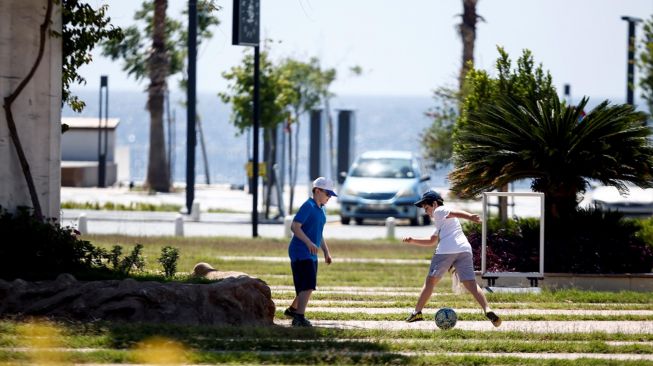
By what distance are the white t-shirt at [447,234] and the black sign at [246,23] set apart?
48.8ft

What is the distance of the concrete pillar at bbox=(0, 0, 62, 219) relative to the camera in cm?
1650

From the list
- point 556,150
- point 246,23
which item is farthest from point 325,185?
point 246,23

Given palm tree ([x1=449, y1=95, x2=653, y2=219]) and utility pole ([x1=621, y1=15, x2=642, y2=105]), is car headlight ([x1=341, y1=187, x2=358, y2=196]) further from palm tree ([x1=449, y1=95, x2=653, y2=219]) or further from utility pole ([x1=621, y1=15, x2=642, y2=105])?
palm tree ([x1=449, y1=95, x2=653, y2=219])

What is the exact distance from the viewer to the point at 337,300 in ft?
55.7

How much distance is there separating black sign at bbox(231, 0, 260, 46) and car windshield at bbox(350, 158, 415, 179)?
10116 mm

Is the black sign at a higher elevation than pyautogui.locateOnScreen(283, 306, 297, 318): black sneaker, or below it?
higher

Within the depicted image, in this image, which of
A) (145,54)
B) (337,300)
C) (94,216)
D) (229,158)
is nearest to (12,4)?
(337,300)

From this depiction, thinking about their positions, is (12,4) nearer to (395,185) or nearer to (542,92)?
(542,92)

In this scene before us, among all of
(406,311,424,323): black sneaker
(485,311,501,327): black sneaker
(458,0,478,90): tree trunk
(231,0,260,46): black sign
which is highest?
(458,0,478,90): tree trunk

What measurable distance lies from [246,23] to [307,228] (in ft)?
50.1

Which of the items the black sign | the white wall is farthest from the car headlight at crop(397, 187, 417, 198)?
the white wall

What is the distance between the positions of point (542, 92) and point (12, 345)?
11.2m

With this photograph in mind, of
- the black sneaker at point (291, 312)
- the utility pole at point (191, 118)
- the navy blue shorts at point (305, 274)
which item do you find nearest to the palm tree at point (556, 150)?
the navy blue shorts at point (305, 274)

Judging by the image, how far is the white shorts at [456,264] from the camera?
14289 mm
